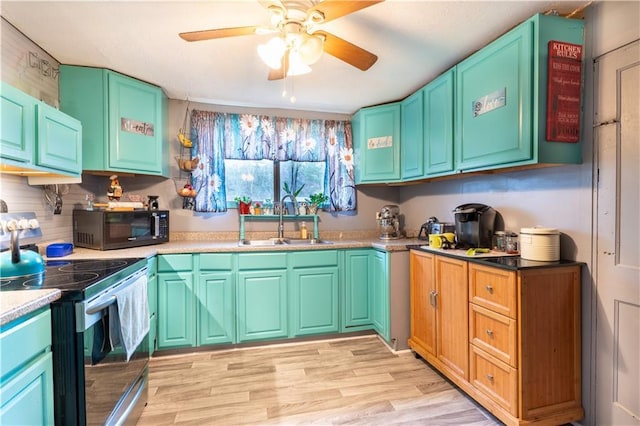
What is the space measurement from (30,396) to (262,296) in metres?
1.67

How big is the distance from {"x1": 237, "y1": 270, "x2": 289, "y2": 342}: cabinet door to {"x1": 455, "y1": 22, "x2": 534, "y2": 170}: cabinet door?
6.01 feet

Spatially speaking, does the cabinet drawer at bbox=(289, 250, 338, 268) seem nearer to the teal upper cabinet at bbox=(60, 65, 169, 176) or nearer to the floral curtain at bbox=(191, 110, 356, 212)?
the floral curtain at bbox=(191, 110, 356, 212)

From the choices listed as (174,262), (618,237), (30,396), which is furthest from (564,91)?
(174,262)

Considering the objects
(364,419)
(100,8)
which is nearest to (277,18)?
(100,8)

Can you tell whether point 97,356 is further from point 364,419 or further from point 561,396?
point 561,396

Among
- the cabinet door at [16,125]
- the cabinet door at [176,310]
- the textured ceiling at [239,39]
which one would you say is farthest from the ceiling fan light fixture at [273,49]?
the cabinet door at [176,310]

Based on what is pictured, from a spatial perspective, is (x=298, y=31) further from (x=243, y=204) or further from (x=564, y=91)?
(x=243, y=204)

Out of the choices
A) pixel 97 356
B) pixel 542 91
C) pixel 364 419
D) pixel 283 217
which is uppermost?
pixel 542 91

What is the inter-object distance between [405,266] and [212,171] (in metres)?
2.13

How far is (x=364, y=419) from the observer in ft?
5.69

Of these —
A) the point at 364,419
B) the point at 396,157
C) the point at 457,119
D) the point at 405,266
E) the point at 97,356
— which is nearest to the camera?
the point at 97,356

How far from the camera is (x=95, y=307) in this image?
125 centimetres

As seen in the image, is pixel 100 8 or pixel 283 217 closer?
pixel 100 8

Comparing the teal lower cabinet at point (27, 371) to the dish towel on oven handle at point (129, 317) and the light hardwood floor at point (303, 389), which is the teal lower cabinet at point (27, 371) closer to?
the dish towel on oven handle at point (129, 317)
